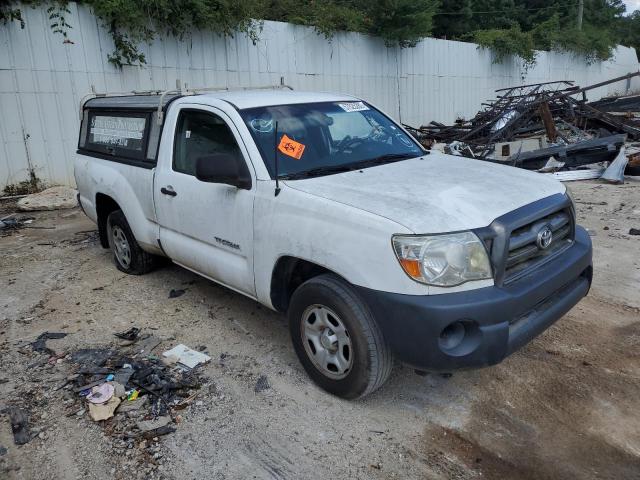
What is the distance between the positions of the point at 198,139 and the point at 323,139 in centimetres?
104

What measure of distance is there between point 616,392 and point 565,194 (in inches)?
50.0

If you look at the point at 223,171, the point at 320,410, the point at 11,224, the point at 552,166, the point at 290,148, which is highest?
the point at 290,148

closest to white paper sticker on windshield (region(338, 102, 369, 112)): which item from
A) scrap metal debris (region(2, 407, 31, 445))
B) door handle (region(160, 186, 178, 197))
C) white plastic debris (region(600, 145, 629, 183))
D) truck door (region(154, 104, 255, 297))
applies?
truck door (region(154, 104, 255, 297))

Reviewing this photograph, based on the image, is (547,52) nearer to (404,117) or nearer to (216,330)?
(404,117)

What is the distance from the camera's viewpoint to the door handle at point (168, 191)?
14.3 feet

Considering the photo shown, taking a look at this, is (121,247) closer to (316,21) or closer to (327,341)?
(327,341)

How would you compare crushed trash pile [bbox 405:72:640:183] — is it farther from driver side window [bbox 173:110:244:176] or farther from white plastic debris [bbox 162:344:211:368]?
white plastic debris [bbox 162:344:211:368]

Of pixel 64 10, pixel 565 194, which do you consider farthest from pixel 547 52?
pixel 565 194

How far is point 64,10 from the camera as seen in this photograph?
9062 millimetres

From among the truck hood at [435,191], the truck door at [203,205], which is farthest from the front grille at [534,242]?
the truck door at [203,205]

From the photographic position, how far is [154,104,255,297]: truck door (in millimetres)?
3748

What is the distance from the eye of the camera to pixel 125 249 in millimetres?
5574

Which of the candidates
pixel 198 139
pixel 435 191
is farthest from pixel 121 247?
pixel 435 191

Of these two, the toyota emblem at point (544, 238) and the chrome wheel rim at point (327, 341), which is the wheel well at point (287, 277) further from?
the toyota emblem at point (544, 238)
